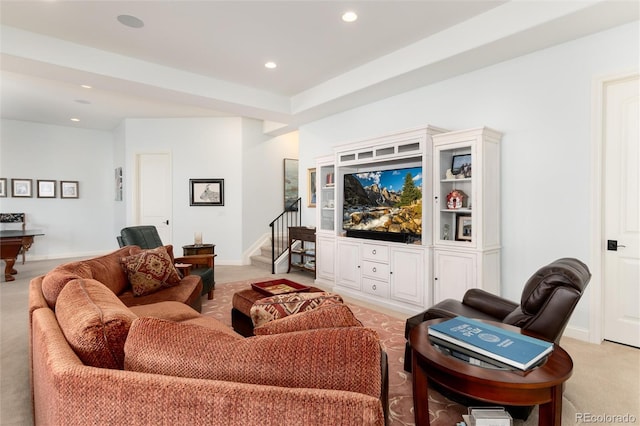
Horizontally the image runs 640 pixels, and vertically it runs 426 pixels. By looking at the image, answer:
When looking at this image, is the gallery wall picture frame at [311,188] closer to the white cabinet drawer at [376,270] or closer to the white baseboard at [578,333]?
the white cabinet drawer at [376,270]

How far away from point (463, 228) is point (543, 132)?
4.01ft

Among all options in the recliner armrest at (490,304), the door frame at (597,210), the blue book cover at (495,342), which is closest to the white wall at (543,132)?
the door frame at (597,210)

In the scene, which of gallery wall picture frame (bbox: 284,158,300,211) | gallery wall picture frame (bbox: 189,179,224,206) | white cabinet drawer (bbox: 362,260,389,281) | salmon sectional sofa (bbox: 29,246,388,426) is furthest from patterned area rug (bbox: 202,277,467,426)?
gallery wall picture frame (bbox: 284,158,300,211)

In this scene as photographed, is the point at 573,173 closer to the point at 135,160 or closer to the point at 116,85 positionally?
the point at 116,85

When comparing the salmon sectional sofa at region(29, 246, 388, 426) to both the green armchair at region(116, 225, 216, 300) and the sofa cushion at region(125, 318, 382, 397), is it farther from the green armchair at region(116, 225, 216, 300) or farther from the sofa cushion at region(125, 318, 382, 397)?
the green armchair at region(116, 225, 216, 300)

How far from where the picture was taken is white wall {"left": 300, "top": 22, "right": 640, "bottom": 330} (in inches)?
123

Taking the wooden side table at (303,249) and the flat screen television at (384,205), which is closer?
the flat screen television at (384,205)

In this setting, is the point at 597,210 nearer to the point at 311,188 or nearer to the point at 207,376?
the point at 207,376

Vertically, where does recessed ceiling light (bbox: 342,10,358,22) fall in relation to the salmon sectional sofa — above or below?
above

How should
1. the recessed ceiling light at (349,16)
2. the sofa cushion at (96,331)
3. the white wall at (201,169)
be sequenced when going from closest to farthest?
the sofa cushion at (96,331) → the recessed ceiling light at (349,16) → the white wall at (201,169)

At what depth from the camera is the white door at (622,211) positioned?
295cm

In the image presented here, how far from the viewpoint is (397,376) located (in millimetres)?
2455

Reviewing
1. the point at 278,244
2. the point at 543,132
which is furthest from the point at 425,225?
the point at 278,244

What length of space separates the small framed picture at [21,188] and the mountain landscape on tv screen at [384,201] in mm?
7113
